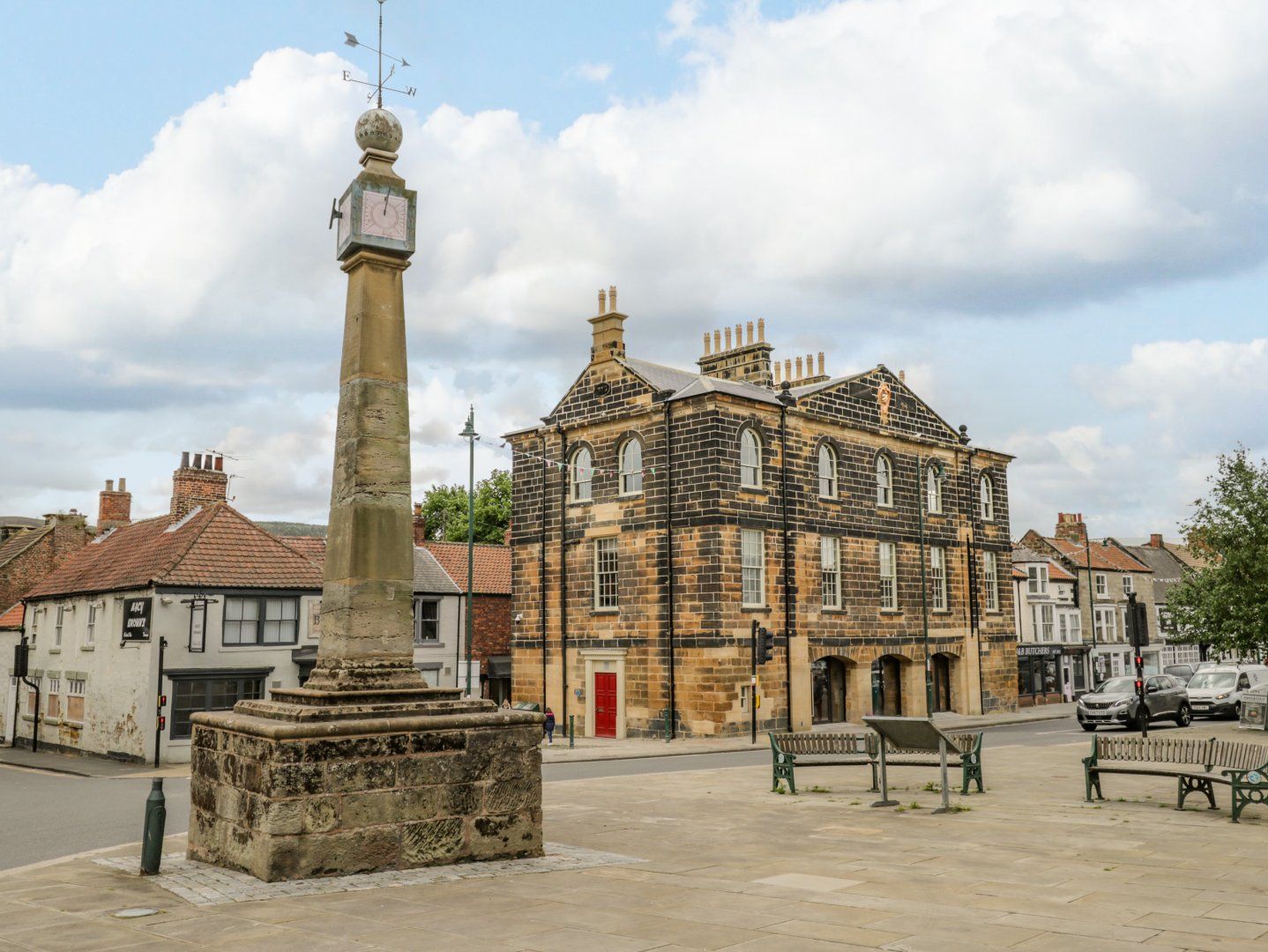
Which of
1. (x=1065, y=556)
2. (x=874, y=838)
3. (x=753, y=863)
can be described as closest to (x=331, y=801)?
(x=753, y=863)

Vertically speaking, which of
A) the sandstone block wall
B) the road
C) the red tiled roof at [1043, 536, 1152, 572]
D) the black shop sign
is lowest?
the road

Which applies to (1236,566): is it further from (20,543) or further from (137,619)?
(20,543)

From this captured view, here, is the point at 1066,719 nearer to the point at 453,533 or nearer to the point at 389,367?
the point at 389,367

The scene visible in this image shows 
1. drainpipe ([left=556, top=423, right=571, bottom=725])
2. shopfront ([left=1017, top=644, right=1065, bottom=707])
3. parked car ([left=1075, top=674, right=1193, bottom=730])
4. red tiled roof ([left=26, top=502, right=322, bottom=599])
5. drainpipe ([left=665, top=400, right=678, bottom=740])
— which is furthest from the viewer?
shopfront ([left=1017, top=644, right=1065, bottom=707])

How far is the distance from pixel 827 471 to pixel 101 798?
22.6 metres

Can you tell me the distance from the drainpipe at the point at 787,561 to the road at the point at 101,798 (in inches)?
205

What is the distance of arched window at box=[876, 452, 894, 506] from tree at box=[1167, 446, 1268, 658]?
362 inches

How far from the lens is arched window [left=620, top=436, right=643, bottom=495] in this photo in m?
31.6

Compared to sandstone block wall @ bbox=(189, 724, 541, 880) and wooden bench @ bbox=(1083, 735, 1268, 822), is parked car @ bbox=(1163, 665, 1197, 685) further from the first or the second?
sandstone block wall @ bbox=(189, 724, 541, 880)

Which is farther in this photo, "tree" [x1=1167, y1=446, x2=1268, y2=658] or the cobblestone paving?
"tree" [x1=1167, y1=446, x2=1268, y2=658]

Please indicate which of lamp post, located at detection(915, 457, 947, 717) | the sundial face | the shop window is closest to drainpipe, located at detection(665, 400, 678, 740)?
lamp post, located at detection(915, 457, 947, 717)

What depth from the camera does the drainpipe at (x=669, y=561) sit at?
29531 mm

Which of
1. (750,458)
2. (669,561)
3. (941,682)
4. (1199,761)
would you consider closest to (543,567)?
(669,561)

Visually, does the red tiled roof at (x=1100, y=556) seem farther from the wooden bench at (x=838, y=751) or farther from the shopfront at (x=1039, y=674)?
the wooden bench at (x=838, y=751)
